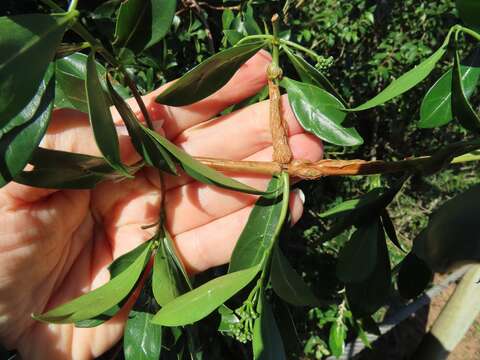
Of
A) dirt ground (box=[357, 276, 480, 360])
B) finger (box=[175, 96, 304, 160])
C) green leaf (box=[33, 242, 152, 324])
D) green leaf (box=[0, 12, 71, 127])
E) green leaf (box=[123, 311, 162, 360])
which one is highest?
A: green leaf (box=[0, 12, 71, 127])

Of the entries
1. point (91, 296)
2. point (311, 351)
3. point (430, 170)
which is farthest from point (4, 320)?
A: point (311, 351)

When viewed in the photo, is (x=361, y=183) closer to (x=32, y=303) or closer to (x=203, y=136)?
(x=203, y=136)

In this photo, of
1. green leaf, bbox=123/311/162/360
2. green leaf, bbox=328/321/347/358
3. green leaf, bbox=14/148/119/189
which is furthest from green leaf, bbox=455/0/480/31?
green leaf, bbox=328/321/347/358

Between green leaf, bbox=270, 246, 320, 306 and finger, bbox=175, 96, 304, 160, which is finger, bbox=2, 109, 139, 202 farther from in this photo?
green leaf, bbox=270, 246, 320, 306

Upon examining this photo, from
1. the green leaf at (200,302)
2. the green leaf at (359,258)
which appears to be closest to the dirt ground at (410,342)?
the green leaf at (359,258)

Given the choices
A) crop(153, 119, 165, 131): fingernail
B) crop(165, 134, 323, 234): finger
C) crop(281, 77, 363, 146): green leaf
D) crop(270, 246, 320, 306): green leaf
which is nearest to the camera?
crop(270, 246, 320, 306): green leaf

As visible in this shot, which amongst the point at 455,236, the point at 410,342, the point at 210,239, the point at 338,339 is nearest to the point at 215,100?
the point at 210,239

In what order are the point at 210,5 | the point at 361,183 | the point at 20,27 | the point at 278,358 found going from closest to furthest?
the point at 20,27 < the point at 278,358 < the point at 210,5 < the point at 361,183
